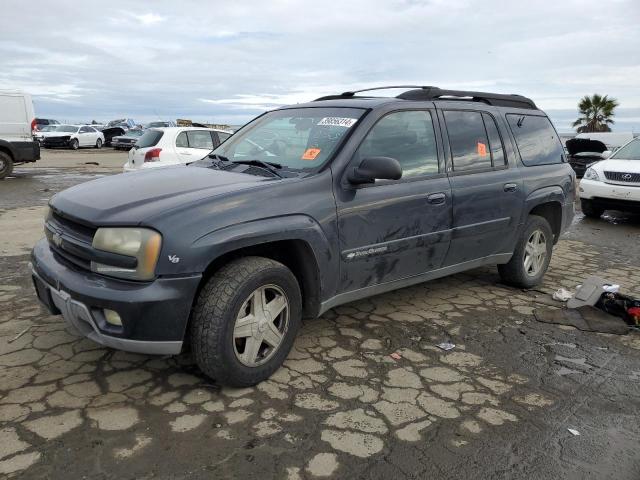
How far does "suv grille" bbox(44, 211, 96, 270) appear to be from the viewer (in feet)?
9.70

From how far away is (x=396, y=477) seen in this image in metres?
2.40

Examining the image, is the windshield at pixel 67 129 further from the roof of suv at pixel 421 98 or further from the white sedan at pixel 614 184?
the roof of suv at pixel 421 98

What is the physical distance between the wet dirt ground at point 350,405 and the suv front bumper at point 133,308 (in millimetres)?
389

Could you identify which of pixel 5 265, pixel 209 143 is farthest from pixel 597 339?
pixel 209 143

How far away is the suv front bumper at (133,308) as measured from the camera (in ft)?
8.95

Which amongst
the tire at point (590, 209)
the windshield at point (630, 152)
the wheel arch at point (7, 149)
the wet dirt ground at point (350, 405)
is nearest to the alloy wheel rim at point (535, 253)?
the wet dirt ground at point (350, 405)

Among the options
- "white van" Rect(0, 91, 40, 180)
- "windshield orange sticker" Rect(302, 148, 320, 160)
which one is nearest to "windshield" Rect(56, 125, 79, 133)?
"white van" Rect(0, 91, 40, 180)

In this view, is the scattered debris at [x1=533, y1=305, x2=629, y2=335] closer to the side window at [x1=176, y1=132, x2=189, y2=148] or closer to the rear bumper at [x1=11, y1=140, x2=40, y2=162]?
the side window at [x1=176, y1=132, x2=189, y2=148]

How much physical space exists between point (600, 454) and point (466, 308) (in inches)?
82.7

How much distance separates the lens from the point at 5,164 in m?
13.9

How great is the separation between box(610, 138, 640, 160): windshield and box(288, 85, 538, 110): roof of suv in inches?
243

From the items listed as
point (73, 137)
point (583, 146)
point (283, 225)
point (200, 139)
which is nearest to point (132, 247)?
point (283, 225)

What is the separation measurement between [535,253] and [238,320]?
11.3 feet

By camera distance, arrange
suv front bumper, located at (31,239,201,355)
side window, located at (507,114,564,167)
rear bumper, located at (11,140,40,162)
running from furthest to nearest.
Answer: rear bumper, located at (11,140,40,162) < side window, located at (507,114,564,167) < suv front bumper, located at (31,239,201,355)
